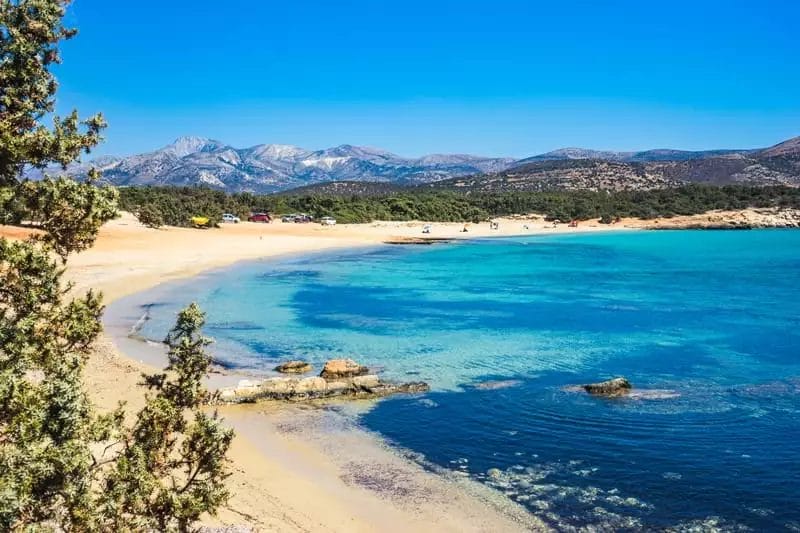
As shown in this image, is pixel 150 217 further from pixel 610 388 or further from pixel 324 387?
pixel 610 388

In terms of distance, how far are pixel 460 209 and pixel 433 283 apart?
7754 centimetres

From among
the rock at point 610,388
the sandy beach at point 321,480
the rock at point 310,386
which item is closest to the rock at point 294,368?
the rock at point 310,386

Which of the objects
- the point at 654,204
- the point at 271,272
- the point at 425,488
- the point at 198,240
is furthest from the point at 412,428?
the point at 654,204

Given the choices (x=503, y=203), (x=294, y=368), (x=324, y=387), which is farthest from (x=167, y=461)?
(x=503, y=203)

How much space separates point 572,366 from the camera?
2292 cm

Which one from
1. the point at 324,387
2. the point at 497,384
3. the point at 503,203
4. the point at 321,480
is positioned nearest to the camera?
the point at 321,480

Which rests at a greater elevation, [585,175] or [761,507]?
[585,175]

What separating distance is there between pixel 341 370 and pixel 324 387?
1.46 m

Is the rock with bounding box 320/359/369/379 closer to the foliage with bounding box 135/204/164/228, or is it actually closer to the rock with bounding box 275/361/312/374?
the rock with bounding box 275/361/312/374

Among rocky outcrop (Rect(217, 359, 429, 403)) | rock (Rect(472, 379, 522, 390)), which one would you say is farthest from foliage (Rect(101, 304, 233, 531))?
rock (Rect(472, 379, 522, 390))

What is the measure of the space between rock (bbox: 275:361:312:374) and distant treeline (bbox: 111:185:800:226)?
78551 millimetres

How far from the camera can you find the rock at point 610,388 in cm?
1883

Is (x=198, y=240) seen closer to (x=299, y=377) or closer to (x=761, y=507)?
(x=299, y=377)

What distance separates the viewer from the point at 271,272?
52406 millimetres
